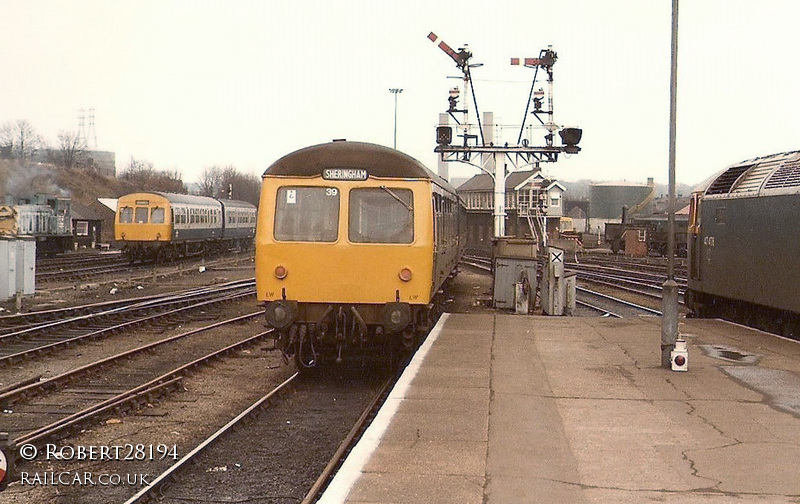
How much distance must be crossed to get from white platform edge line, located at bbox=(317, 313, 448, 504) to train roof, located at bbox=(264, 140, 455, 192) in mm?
3054

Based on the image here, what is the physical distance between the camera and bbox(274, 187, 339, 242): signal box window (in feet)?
38.3

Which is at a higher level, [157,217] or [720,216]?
[157,217]

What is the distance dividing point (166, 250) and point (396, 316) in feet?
103

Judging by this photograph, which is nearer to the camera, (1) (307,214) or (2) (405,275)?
(2) (405,275)

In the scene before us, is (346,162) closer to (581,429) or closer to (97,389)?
(97,389)

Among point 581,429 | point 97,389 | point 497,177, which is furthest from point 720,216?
point 497,177

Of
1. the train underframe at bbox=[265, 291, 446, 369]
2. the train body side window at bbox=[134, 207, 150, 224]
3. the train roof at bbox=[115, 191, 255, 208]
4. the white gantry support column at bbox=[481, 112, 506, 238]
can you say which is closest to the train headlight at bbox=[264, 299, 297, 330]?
the train underframe at bbox=[265, 291, 446, 369]

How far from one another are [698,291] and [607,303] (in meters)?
7.23

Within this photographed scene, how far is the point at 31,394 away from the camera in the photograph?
1065 centimetres

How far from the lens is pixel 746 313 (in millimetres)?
15375

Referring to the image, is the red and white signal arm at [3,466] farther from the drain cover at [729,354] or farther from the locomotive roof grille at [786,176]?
the locomotive roof grille at [786,176]

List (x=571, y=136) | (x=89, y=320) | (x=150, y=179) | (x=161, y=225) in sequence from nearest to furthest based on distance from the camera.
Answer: (x=89, y=320) < (x=571, y=136) < (x=161, y=225) < (x=150, y=179)

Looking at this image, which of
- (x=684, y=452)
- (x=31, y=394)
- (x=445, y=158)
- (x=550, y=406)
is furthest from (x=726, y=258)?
(x=445, y=158)

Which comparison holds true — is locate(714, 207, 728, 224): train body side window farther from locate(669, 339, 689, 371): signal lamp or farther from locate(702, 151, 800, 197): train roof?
locate(669, 339, 689, 371): signal lamp
